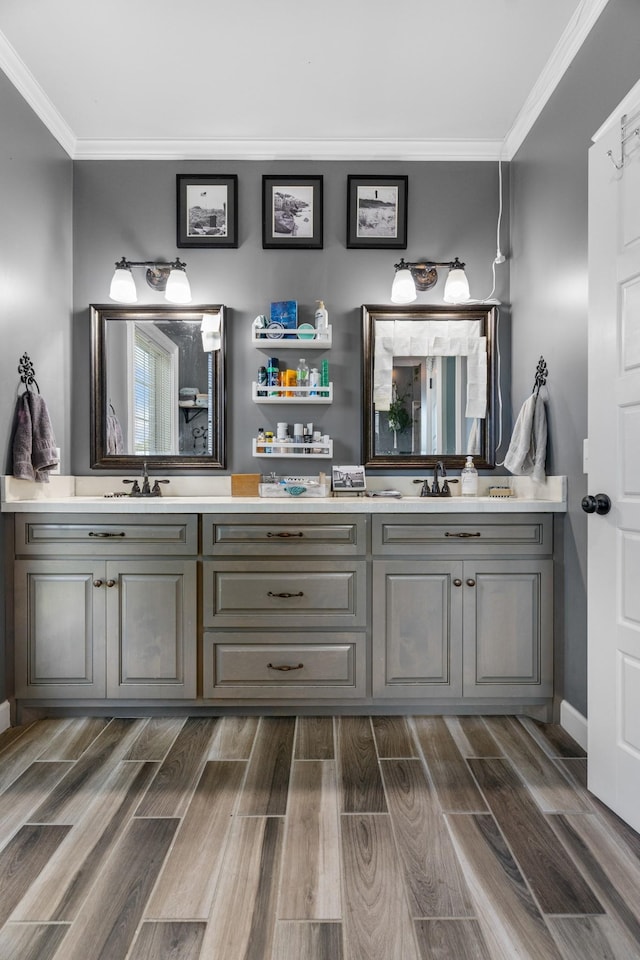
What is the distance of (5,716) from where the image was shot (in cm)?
234

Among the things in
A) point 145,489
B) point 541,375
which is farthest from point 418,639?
point 145,489

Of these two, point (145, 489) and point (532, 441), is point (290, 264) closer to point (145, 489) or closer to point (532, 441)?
point (145, 489)

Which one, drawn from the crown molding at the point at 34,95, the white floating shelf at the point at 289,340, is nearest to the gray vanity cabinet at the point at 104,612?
the white floating shelf at the point at 289,340

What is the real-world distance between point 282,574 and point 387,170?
7.22ft

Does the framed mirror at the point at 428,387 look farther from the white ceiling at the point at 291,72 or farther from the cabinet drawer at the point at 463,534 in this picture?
the white ceiling at the point at 291,72

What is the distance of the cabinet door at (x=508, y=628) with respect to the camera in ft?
7.92

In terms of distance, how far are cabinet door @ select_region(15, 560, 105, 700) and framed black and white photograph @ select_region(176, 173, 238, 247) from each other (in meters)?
1.78

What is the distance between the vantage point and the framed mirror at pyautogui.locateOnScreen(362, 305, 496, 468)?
9.89 feet

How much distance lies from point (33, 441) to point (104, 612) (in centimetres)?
81

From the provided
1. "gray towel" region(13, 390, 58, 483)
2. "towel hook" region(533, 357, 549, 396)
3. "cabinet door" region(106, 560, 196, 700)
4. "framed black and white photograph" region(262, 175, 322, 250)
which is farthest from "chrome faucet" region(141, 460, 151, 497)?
"towel hook" region(533, 357, 549, 396)

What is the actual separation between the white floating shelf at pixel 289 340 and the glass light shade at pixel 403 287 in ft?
1.31

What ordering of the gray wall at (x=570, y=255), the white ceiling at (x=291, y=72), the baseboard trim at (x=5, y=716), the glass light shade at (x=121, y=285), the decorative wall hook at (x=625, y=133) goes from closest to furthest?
the decorative wall hook at (x=625, y=133) < the gray wall at (x=570, y=255) < the white ceiling at (x=291, y=72) < the baseboard trim at (x=5, y=716) < the glass light shade at (x=121, y=285)

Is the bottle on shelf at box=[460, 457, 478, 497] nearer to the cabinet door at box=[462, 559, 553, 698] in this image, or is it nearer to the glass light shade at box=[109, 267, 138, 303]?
the cabinet door at box=[462, 559, 553, 698]

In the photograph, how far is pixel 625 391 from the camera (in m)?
1.70
